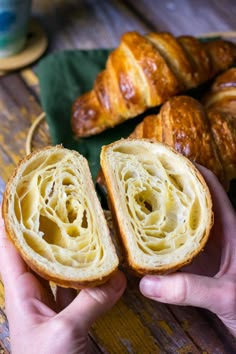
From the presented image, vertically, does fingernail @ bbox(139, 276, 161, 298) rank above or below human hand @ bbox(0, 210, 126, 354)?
below

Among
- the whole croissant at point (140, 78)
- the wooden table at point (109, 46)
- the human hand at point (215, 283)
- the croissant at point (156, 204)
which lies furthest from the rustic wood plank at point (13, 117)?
the human hand at point (215, 283)

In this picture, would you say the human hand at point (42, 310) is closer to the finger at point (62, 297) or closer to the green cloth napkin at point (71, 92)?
the finger at point (62, 297)

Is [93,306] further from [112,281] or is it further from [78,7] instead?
[78,7]

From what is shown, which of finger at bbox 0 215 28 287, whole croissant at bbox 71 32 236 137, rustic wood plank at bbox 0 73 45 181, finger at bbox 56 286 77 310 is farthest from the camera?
rustic wood plank at bbox 0 73 45 181

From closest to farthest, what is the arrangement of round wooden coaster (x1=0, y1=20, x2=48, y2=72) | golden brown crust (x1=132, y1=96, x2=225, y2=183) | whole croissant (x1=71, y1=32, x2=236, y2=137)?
1. golden brown crust (x1=132, y1=96, x2=225, y2=183)
2. whole croissant (x1=71, y1=32, x2=236, y2=137)
3. round wooden coaster (x1=0, y1=20, x2=48, y2=72)

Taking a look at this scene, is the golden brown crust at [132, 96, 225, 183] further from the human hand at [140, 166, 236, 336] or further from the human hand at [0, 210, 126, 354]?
the human hand at [0, 210, 126, 354]

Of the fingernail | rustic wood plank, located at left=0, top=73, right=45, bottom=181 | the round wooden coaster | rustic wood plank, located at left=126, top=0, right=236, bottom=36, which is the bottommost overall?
rustic wood plank, located at left=126, top=0, right=236, bottom=36

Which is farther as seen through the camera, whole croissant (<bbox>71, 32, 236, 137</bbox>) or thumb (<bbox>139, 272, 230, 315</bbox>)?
whole croissant (<bbox>71, 32, 236, 137</bbox>)

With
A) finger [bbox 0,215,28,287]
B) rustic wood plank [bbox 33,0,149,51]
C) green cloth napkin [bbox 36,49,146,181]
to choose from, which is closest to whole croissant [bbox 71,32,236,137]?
green cloth napkin [bbox 36,49,146,181]
